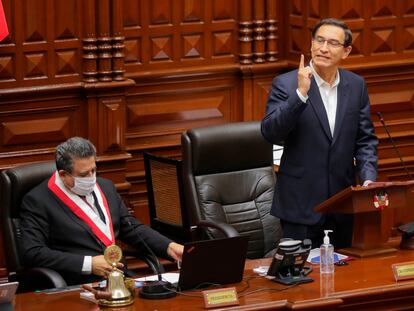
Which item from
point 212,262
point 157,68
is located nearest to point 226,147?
point 157,68

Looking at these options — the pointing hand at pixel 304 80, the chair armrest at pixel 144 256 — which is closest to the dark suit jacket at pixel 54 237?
the chair armrest at pixel 144 256

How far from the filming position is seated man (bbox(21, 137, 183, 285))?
540 centimetres

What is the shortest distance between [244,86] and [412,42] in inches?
44.6

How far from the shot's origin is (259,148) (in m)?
6.32

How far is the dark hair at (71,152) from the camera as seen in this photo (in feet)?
17.8

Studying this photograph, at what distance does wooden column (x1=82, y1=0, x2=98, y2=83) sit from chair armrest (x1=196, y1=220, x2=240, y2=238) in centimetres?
139

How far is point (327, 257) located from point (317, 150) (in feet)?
2.15

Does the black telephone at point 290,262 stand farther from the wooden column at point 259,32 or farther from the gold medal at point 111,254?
the wooden column at point 259,32

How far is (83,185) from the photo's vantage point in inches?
215

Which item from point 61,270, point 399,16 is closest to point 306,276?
point 61,270

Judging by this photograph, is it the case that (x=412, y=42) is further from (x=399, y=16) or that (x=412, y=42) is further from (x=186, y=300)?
(x=186, y=300)

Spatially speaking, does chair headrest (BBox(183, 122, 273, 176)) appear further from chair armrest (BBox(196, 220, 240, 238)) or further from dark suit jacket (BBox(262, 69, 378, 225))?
dark suit jacket (BBox(262, 69, 378, 225))

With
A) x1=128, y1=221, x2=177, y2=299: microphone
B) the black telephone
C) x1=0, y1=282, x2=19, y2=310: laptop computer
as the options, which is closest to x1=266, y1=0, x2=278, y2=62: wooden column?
the black telephone

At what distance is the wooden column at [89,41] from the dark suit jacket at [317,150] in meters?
1.73
